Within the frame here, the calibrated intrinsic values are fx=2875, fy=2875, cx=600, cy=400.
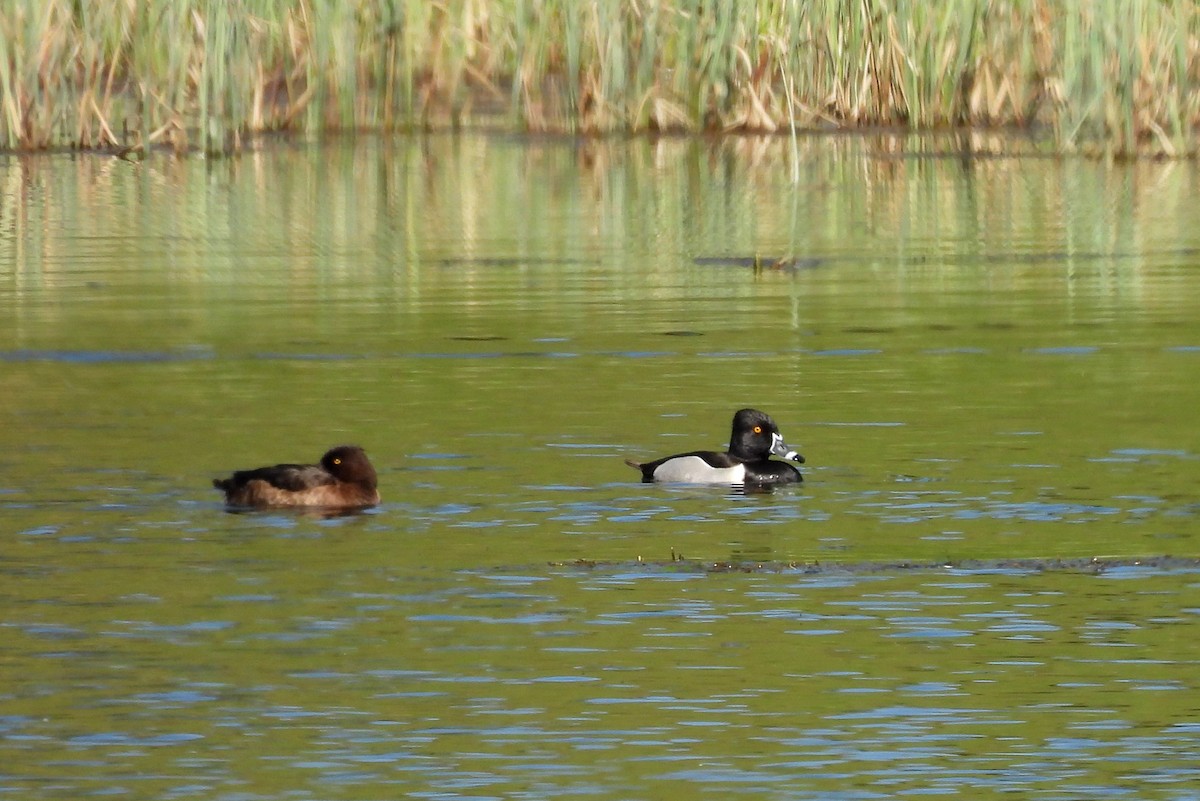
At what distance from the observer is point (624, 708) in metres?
7.80

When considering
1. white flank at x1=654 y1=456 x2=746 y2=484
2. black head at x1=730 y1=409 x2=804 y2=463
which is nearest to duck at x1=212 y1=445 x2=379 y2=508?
white flank at x1=654 y1=456 x2=746 y2=484

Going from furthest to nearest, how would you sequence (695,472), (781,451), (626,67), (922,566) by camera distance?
(626,67), (781,451), (695,472), (922,566)

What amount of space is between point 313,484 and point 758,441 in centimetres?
196

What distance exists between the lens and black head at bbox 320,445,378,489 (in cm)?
1122

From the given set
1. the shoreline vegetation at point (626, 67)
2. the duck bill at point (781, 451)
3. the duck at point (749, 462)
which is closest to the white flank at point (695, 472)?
the duck at point (749, 462)

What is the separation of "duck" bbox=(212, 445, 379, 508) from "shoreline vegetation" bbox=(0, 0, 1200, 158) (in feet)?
47.8

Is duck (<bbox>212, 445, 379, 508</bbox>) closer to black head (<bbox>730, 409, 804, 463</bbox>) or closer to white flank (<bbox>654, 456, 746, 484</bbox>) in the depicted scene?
white flank (<bbox>654, 456, 746, 484</bbox>)

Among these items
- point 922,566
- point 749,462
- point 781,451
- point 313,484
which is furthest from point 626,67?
point 922,566

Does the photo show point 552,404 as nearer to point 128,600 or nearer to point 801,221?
point 128,600

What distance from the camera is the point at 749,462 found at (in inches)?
474

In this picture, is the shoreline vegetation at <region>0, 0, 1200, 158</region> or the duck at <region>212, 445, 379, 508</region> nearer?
the duck at <region>212, 445, 379, 508</region>

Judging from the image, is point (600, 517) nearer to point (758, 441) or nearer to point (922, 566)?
point (758, 441)

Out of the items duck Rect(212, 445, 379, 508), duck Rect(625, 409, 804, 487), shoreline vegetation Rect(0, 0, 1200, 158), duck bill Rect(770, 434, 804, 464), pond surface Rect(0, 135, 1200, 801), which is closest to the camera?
pond surface Rect(0, 135, 1200, 801)

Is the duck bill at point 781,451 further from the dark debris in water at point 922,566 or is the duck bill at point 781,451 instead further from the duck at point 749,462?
the dark debris in water at point 922,566
